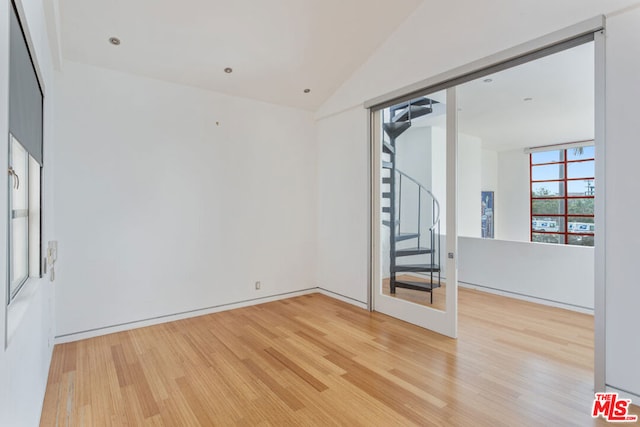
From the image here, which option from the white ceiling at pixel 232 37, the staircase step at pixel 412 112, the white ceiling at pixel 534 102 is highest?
the white ceiling at pixel 232 37

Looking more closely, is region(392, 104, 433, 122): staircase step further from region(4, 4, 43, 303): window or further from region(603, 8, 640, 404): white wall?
region(4, 4, 43, 303): window

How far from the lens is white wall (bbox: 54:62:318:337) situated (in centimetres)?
332

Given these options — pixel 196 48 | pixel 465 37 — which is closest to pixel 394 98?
pixel 465 37

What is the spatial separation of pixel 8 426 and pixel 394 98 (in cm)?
400

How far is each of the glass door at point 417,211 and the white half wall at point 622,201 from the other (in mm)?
1246

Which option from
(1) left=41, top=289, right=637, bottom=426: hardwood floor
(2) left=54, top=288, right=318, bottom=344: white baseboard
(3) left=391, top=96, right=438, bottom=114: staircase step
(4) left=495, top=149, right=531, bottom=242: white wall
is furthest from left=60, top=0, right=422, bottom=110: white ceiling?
(4) left=495, top=149, right=531, bottom=242: white wall

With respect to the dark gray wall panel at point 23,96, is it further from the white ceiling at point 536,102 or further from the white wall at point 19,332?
the white ceiling at point 536,102

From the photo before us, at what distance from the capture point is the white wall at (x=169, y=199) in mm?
3316

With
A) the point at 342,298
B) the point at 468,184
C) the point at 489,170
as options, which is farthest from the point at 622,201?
the point at 489,170

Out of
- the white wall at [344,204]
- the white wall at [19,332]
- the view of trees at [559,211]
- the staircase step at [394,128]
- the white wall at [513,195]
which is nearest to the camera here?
the white wall at [19,332]

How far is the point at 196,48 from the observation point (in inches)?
137

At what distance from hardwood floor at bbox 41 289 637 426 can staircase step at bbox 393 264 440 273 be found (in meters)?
0.65

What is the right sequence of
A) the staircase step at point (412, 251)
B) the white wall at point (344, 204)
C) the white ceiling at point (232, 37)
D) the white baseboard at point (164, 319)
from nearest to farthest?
1. the white ceiling at point (232, 37)
2. the white baseboard at point (164, 319)
3. the staircase step at point (412, 251)
4. the white wall at point (344, 204)

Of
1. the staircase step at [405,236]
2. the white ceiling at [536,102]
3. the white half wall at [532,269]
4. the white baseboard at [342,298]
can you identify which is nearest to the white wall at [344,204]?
the white baseboard at [342,298]
